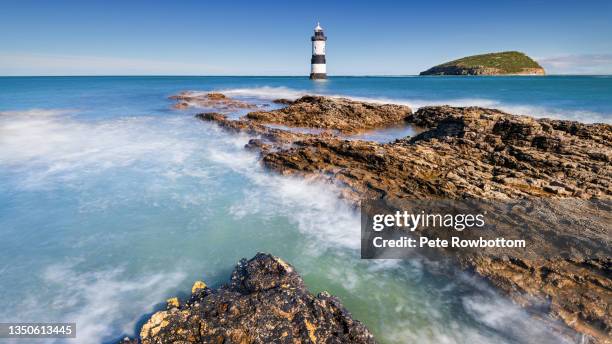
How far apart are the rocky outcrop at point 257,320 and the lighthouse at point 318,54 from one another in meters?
64.9

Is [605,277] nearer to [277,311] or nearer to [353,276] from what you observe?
[353,276]

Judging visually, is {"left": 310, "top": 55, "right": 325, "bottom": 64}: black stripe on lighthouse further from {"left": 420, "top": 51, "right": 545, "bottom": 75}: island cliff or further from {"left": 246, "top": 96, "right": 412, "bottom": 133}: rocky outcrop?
{"left": 420, "top": 51, "right": 545, "bottom": 75}: island cliff

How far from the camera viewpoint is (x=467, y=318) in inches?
178

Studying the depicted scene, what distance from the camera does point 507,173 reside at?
8070 mm

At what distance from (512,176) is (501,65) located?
582ft

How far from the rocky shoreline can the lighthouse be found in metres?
54.0

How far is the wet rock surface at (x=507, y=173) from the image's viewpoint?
455 centimetres

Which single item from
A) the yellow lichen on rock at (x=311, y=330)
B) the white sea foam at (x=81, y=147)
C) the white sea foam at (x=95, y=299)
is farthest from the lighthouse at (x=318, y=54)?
the yellow lichen on rock at (x=311, y=330)

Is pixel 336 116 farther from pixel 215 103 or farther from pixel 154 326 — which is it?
pixel 215 103

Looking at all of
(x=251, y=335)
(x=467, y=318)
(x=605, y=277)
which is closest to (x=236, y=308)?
(x=251, y=335)

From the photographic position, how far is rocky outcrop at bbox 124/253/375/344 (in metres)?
3.54

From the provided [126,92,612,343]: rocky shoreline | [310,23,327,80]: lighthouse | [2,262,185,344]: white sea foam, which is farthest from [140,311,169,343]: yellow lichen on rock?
[310,23,327,80]: lighthouse

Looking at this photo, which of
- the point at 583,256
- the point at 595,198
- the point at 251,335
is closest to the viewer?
the point at 251,335

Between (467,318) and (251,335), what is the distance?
3.07 meters
